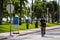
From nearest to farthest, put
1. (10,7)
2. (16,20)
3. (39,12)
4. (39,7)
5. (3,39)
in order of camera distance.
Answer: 1. (3,39)
2. (10,7)
3. (16,20)
4. (39,7)
5. (39,12)

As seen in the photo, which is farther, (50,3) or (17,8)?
(50,3)

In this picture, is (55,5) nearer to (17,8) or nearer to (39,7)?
(39,7)

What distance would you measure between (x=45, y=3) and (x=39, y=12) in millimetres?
5981

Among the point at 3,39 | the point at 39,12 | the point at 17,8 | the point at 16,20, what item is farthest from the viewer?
the point at 39,12

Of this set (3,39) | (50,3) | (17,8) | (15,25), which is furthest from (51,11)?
(3,39)

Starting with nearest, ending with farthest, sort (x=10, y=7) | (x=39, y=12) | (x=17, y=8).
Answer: (x=10, y=7)
(x=17, y=8)
(x=39, y=12)

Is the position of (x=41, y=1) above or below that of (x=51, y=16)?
above

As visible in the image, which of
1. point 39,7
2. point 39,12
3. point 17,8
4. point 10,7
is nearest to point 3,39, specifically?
point 10,7

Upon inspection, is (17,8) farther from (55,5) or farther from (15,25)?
(15,25)

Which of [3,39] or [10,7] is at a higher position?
[10,7]

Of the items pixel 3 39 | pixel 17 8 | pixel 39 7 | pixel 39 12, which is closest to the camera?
pixel 3 39

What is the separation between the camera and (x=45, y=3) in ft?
253

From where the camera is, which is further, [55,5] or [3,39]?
[55,5]

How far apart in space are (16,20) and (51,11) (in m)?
53.0
